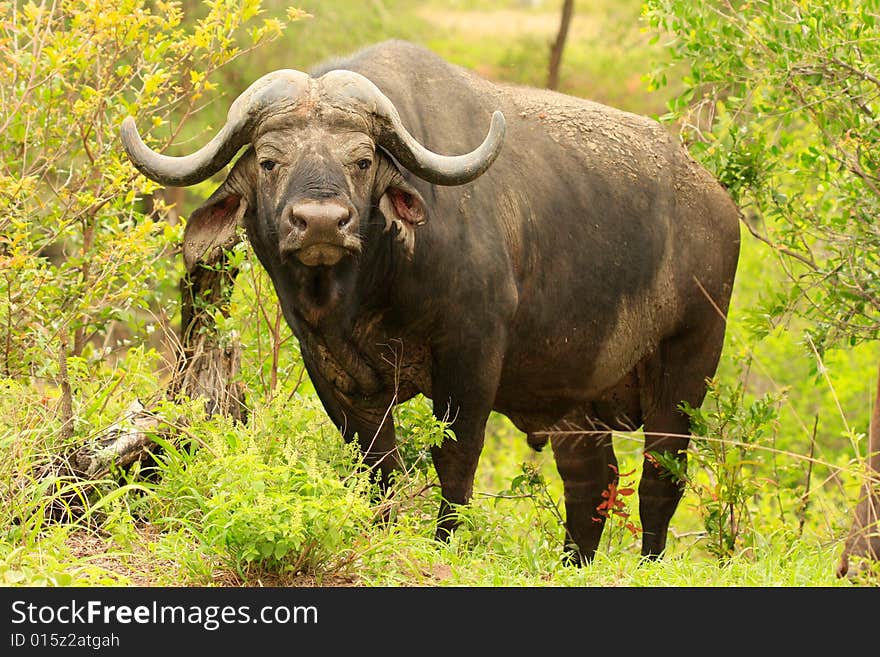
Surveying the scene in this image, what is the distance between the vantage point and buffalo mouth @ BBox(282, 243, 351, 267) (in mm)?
5656

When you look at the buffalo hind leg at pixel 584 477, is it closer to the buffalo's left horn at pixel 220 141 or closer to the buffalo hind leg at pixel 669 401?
the buffalo hind leg at pixel 669 401

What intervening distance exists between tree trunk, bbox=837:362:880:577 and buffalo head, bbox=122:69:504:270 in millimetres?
2139

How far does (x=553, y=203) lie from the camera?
7.28 m

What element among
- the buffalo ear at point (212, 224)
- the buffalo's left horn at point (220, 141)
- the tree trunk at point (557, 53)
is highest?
the buffalo's left horn at point (220, 141)

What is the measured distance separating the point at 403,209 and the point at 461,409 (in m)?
1.09

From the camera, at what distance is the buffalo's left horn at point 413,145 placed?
6.04 metres

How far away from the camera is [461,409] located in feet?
21.9

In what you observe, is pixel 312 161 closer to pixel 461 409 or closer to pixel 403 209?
pixel 403 209

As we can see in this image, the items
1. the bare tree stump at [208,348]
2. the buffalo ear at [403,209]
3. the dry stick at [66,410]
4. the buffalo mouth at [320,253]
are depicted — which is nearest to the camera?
the buffalo mouth at [320,253]

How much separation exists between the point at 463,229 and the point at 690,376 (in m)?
2.21

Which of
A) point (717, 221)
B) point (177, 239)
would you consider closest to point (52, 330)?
point (177, 239)

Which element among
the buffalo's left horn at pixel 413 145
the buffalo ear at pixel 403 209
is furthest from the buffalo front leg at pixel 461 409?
the buffalo's left horn at pixel 413 145

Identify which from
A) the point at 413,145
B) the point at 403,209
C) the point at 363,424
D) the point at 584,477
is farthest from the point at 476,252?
the point at 584,477

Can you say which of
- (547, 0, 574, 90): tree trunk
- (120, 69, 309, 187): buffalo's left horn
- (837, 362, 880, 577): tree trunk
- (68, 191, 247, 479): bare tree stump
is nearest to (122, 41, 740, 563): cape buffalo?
(120, 69, 309, 187): buffalo's left horn
